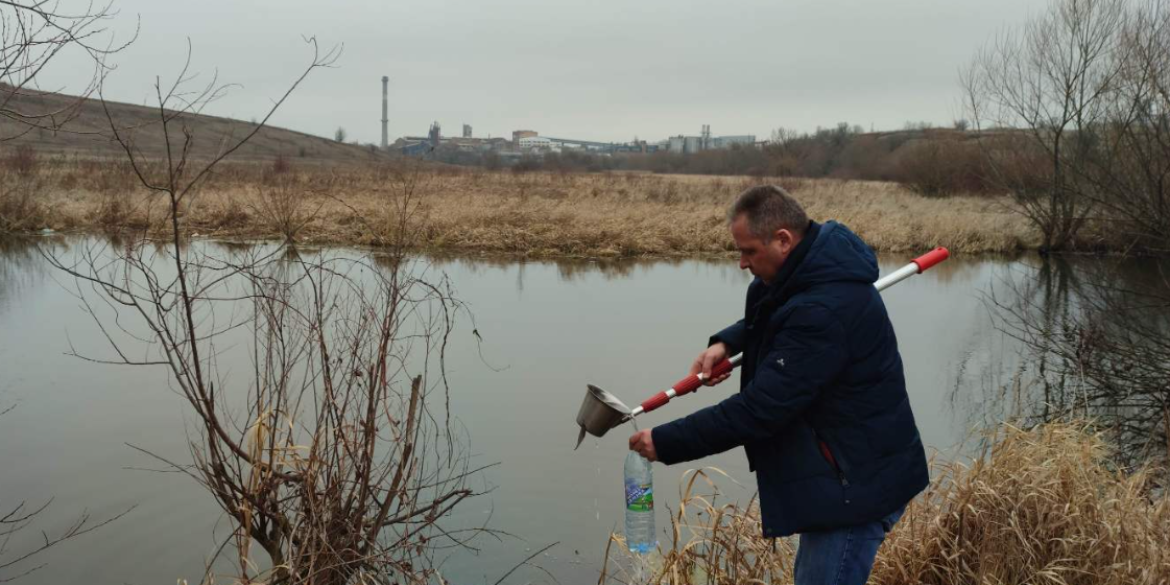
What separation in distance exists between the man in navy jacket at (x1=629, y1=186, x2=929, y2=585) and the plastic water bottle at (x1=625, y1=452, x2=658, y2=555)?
78.6 inches

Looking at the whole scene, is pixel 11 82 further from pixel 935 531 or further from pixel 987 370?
pixel 987 370

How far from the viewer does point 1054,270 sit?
20.0m

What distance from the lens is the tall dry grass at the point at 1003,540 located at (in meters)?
4.02

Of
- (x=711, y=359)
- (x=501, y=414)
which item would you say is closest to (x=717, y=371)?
(x=711, y=359)

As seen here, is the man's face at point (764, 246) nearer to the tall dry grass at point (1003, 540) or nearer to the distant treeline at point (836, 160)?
the tall dry grass at point (1003, 540)

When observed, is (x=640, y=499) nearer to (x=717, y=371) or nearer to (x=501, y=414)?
(x=717, y=371)

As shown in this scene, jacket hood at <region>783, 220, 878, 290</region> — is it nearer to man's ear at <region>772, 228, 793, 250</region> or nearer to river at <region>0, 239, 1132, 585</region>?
A: man's ear at <region>772, 228, 793, 250</region>

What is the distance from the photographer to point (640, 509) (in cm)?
499

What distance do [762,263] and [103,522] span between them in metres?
4.91

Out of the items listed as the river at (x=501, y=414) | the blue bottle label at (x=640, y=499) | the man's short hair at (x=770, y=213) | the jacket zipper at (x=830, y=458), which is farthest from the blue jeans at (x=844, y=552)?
the river at (x=501, y=414)

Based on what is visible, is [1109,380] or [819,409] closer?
[819,409]

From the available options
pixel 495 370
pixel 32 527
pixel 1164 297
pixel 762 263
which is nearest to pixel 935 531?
pixel 762 263

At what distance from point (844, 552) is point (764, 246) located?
3.08 feet

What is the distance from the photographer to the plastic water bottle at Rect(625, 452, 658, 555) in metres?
5.02
